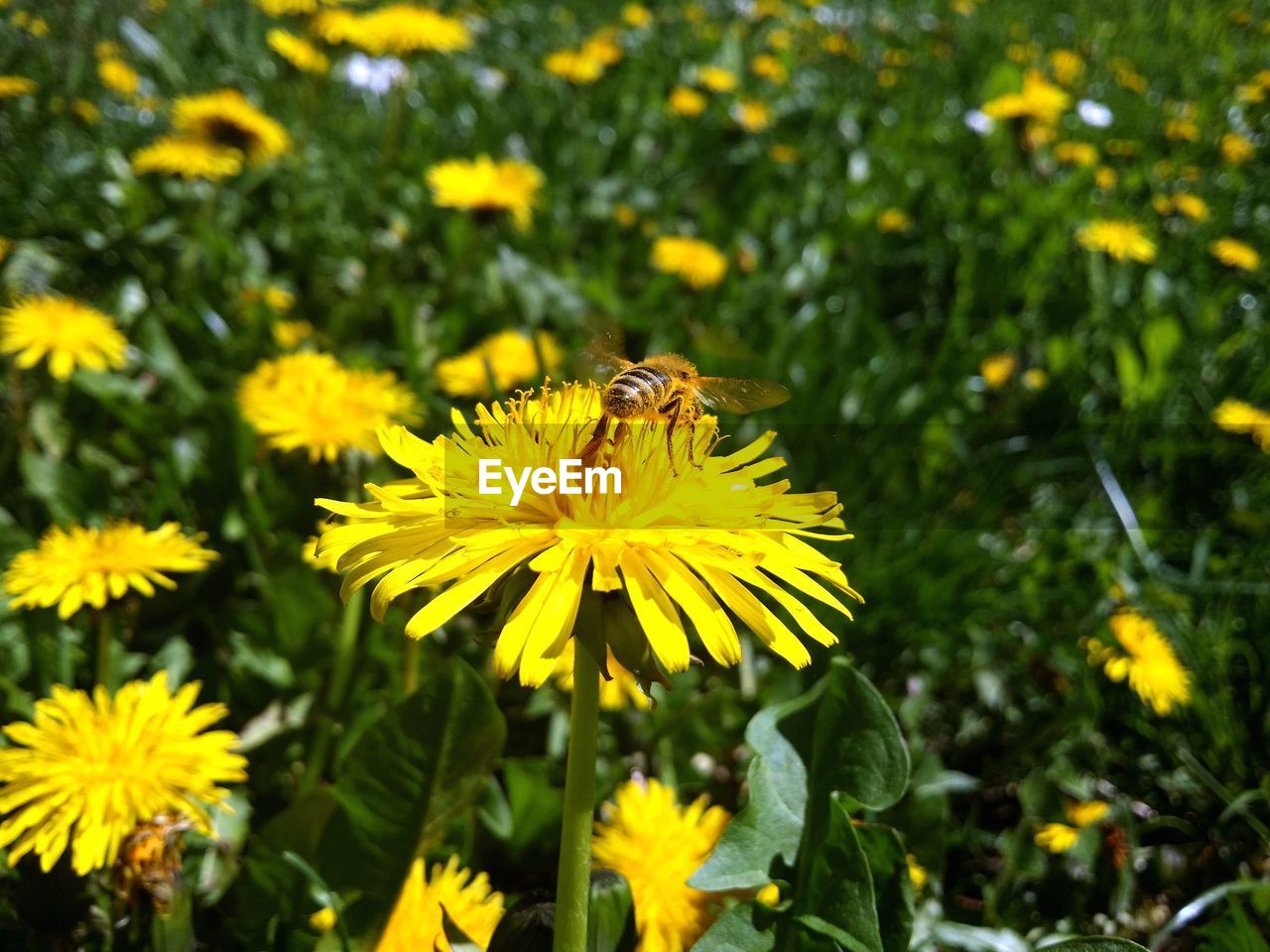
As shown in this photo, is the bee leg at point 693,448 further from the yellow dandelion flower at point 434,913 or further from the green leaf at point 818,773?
the yellow dandelion flower at point 434,913

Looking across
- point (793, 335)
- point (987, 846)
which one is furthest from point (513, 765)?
point (793, 335)

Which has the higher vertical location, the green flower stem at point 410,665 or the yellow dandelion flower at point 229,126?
the yellow dandelion flower at point 229,126

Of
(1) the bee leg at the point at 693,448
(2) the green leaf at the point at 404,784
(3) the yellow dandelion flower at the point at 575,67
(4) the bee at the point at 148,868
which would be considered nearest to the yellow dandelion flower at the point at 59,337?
(4) the bee at the point at 148,868

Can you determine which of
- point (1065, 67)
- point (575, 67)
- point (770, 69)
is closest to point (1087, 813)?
point (575, 67)

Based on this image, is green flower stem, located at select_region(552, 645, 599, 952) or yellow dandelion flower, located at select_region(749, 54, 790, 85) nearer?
green flower stem, located at select_region(552, 645, 599, 952)

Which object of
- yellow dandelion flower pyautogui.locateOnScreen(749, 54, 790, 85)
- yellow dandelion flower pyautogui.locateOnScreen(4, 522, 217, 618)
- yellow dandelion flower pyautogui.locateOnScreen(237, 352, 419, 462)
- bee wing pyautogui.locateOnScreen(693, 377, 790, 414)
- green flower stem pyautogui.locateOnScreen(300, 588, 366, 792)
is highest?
yellow dandelion flower pyautogui.locateOnScreen(749, 54, 790, 85)

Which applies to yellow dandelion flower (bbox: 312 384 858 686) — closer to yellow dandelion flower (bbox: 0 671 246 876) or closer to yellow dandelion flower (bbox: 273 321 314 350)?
yellow dandelion flower (bbox: 0 671 246 876)

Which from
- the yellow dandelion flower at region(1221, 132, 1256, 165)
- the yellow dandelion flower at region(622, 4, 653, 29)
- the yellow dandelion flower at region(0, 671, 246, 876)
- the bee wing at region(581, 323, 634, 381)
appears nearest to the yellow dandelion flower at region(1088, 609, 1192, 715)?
the bee wing at region(581, 323, 634, 381)
